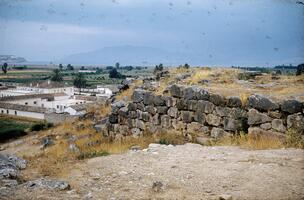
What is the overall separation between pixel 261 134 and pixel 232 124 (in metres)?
1.11

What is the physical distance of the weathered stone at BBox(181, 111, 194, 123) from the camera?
12.9m

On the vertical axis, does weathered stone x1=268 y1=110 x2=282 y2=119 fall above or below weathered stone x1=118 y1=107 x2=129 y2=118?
above

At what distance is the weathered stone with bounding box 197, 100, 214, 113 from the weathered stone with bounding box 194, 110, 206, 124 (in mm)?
103

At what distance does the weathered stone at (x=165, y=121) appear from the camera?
13.7 m

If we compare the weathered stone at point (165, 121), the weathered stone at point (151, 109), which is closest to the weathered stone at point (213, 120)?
the weathered stone at point (165, 121)

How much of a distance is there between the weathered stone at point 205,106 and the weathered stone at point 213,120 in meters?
0.18

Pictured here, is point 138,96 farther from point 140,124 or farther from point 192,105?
point 192,105

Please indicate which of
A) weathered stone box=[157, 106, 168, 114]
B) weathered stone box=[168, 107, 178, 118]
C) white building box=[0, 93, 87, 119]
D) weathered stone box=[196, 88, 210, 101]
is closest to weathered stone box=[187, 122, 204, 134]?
weathered stone box=[168, 107, 178, 118]

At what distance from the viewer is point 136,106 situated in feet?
49.3

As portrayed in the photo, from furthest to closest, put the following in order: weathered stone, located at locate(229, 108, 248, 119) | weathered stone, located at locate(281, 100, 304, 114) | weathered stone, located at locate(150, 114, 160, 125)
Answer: weathered stone, located at locate(150, 114, 160, 125) → weathered stone, located at locate(229, 108, 248, 119) → weathered stone, located at locate(281, 100, 304, 114)

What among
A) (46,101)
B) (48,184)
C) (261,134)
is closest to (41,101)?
(46,101)

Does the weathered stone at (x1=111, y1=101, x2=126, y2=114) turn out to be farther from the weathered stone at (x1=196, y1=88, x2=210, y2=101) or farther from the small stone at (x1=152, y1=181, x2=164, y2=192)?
the small stone at (x1=152, y1=181, x2=164, y2=192)

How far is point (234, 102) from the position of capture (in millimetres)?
11492

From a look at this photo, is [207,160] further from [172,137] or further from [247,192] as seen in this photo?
[172,137]
